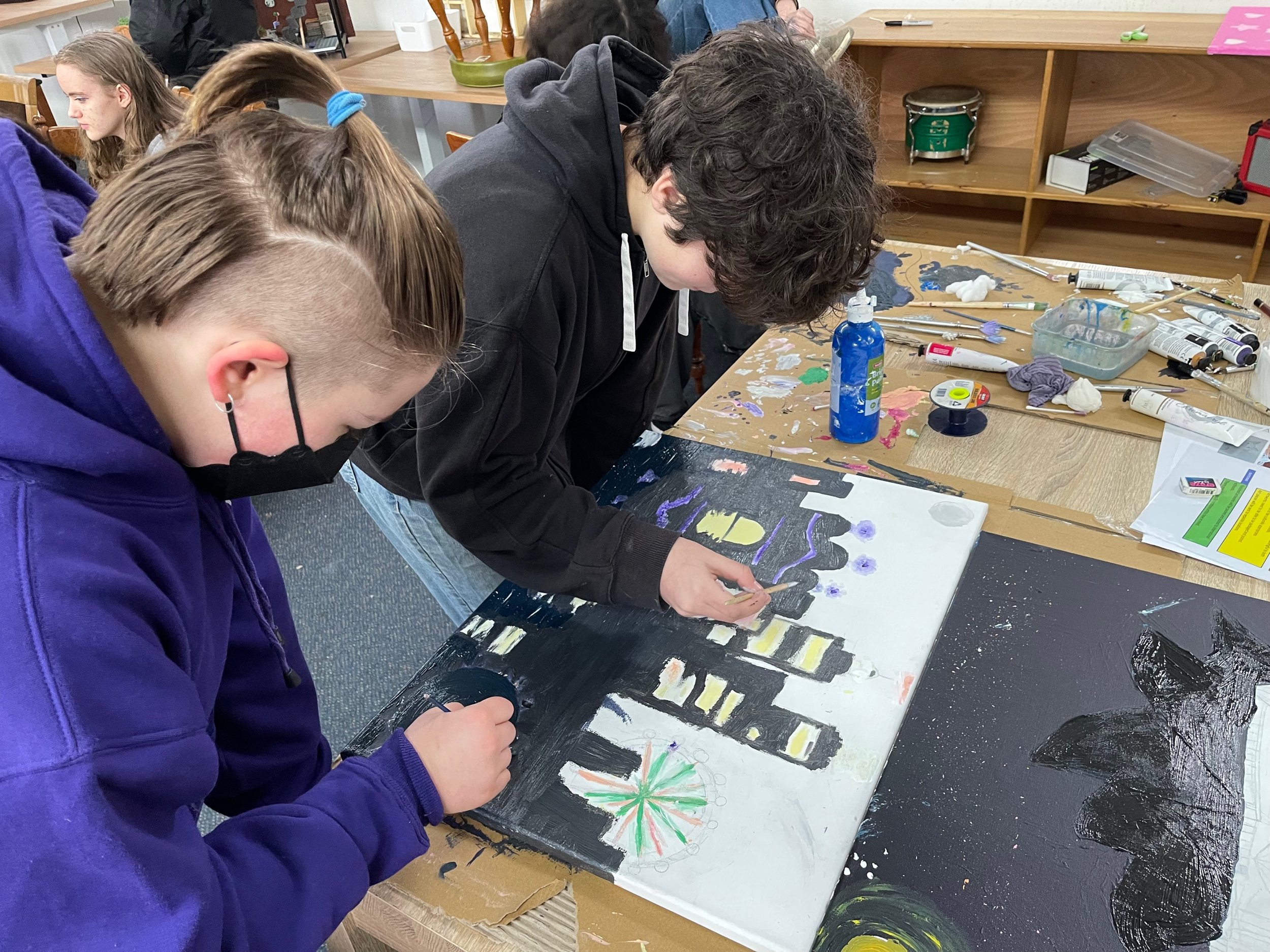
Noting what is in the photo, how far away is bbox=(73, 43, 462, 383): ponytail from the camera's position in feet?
1.95

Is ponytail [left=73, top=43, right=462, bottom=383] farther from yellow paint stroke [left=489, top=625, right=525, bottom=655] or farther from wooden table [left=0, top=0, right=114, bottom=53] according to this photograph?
wooden table [left=0, top=0, right=114, bottom=53]

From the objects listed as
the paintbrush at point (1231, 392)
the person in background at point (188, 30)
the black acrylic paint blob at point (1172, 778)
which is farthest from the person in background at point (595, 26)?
the person in background at point (188, 30)

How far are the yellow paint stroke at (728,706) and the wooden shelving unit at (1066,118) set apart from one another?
1.82m

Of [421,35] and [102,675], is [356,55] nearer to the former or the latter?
[421,35]

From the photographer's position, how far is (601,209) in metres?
1.02

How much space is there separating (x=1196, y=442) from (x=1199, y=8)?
6.38 feet

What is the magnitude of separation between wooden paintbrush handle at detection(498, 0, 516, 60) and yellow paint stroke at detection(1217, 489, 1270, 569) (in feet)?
8.83

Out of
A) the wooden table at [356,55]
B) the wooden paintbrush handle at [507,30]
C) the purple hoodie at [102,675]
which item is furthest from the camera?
the wooden table at [356,55]

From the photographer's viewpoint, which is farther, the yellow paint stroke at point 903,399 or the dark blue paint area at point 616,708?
the yellow paint stroke at point 903,399

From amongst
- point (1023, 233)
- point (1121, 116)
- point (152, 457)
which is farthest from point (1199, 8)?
point (152, 457)

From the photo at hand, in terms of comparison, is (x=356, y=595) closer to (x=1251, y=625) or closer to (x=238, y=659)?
(x=238, y=659)

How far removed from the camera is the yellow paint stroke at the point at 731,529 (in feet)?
3.70

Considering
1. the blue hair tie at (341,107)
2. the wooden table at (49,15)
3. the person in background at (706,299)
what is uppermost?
the blue hair tie at (341,107)

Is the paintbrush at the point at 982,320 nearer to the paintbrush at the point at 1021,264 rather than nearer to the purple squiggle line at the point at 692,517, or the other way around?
the paintbrush at the point at 1021,264
